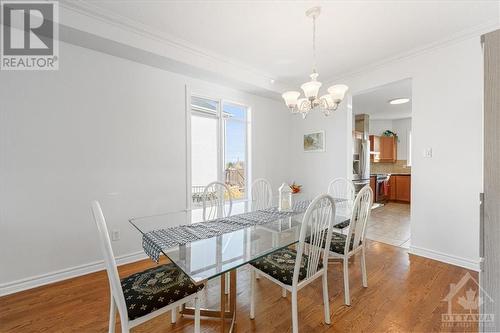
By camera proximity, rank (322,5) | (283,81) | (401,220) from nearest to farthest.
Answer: (322,5), (283,81), (401,220)

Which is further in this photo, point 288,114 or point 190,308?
point 288,114

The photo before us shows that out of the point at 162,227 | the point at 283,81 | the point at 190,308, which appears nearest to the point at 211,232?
the point at 162,227

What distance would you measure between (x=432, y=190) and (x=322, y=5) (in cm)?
251

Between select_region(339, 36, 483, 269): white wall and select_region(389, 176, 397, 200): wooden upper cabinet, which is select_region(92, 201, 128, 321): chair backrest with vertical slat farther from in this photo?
select_region(389, 176, 397, 200): wooden upper cabinet

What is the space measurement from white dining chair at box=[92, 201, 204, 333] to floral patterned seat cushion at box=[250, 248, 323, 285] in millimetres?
493

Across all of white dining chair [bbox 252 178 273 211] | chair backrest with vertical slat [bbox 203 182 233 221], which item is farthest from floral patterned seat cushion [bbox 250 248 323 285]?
white dining chair [bbox 252 178 273 211]

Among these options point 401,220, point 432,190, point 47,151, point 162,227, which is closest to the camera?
point 162,227

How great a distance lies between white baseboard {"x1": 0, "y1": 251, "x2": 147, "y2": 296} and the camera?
2.02 m

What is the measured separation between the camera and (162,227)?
1789mm

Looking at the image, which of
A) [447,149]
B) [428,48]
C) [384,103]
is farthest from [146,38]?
[384,103]

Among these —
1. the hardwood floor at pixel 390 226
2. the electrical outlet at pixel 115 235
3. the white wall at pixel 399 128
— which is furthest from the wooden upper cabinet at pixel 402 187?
the electrical outlet at pixel 115 235

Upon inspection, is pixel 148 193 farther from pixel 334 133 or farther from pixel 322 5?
pixel 334 133

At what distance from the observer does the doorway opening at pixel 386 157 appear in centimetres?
399

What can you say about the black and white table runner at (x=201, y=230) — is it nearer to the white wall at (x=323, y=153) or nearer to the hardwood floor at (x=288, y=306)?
the hardwood floor at (x=288, y=306)
